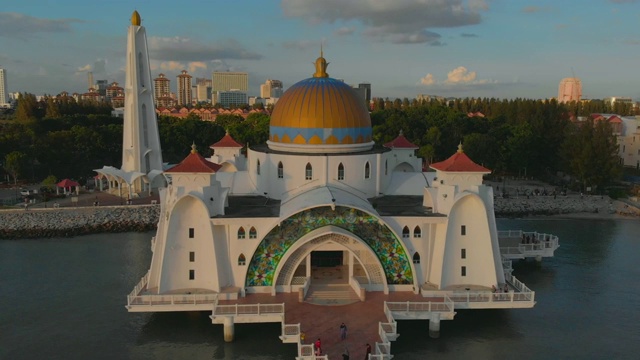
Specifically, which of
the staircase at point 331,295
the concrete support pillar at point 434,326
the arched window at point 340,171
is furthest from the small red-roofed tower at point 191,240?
the concrete support pillar at point 434,326

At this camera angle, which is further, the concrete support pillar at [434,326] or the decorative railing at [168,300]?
the decorative railing at [168,300]

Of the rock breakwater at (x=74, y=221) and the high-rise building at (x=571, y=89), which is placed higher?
the high-rise building at (x=571, y=89)

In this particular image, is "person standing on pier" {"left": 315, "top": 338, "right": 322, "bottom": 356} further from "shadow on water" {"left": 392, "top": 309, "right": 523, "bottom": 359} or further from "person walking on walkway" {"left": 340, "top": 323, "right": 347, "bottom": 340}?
"shadow on water" {"left": 392, "top": 309, "right": 523, "bottom": 359}

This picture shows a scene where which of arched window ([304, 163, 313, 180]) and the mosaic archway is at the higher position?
arched window ([304, 163, 313, 180])

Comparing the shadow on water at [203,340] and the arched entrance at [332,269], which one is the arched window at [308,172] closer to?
the arched entrance at [332,269]

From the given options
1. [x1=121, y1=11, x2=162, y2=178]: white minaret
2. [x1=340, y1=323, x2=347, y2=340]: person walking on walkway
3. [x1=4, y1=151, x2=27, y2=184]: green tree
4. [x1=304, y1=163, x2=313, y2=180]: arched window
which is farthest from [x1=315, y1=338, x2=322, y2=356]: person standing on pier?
[x1=4, y1=151, x2=27, y2=184]: green tree
